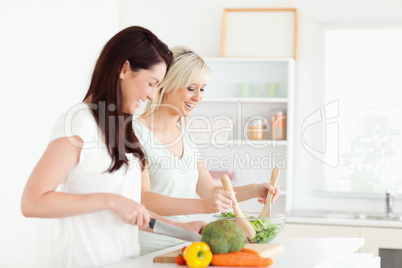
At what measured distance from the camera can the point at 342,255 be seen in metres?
2.14

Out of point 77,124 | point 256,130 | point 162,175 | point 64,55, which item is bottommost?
point 162,175

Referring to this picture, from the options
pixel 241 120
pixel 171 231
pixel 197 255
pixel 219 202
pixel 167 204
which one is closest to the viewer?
pixel 197 255

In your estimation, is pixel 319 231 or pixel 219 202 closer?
pixel 219 202

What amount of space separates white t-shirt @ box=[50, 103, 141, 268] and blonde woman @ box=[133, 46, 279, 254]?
1.17 ft

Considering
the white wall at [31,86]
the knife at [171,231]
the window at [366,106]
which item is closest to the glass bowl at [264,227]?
the knife at [171,231]

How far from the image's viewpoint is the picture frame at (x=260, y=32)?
453 centimetres

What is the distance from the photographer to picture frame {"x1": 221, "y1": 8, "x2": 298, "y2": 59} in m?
4.53

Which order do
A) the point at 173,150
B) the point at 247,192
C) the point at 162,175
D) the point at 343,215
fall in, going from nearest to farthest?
the point at 162,175 < the point at 173,150 < the point at 247,192 < the point at 343,215

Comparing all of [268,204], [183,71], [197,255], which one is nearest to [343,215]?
[268,204]

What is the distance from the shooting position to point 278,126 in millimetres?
4445

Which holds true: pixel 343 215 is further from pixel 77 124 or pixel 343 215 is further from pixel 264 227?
pixel 77 124

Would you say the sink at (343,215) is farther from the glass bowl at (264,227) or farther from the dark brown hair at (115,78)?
the dark brown hair at (115,78)

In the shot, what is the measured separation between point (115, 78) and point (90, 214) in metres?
0.41

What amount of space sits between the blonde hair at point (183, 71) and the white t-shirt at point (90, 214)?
2.18ft
